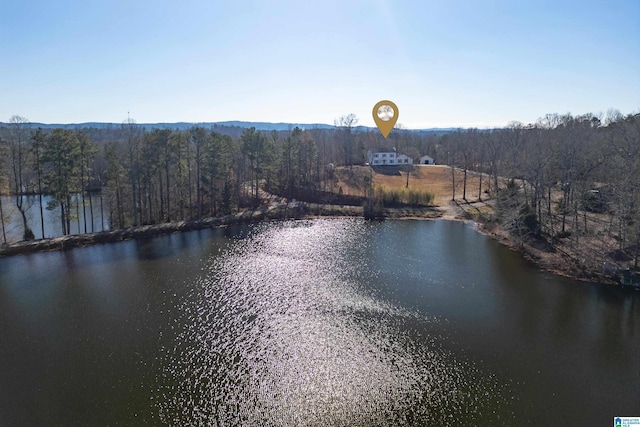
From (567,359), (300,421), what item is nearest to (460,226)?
(567,359)

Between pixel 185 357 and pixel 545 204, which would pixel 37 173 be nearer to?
pixel 185 357

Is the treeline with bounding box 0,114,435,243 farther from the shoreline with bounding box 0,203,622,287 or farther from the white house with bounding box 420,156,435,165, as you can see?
the white house with bounding box 420,156,435,165

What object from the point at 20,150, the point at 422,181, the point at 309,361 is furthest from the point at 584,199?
the point at 20,150

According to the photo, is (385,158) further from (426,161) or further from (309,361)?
(309,361)

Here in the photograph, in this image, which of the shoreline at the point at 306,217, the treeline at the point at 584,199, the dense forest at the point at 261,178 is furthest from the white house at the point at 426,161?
the treeline at the point at 584,199

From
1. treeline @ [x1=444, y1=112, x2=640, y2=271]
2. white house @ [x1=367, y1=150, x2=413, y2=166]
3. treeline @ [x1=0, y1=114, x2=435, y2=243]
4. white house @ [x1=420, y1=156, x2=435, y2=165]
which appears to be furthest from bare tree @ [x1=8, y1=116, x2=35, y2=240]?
white house @ [x1=420, y1=156, x2=435, y2=165]

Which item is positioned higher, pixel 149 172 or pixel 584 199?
pixel 149 172
